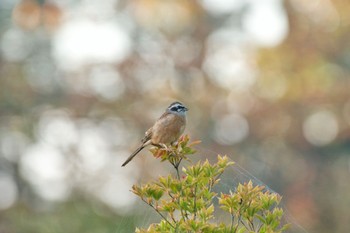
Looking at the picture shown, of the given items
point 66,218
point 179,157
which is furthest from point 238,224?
point 66,218

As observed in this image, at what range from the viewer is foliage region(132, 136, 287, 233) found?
13.2 feet

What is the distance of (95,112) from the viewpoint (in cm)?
1902

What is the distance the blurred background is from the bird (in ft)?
34.9

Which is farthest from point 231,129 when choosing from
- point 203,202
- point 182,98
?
point 203,202


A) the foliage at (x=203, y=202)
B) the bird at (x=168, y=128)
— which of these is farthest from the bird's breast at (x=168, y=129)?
the foliage at (x=203, y=202)

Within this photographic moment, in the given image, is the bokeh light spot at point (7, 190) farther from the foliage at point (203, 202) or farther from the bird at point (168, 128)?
the foliage at point (203, 202)

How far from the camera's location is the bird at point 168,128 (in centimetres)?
549

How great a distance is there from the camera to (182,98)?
18.6m

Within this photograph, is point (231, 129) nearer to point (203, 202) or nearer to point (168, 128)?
point (168, 128)

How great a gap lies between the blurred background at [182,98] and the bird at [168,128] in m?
10.6

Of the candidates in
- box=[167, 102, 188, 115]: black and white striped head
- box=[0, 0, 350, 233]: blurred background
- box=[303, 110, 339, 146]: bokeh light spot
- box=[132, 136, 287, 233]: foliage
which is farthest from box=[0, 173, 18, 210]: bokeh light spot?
box=[132, 136, 287, 233]: foliage

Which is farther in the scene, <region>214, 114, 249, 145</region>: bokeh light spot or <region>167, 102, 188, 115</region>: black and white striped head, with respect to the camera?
<region>214, 114, 249, 145</region>: bokeh light spot

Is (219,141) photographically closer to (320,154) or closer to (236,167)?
(320,154)

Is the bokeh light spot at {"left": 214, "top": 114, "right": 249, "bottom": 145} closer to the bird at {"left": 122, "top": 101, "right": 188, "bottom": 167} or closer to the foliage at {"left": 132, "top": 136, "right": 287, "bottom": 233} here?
the bird at {"left": 122, "top": 101, "right": 188, "bottom": 167}
